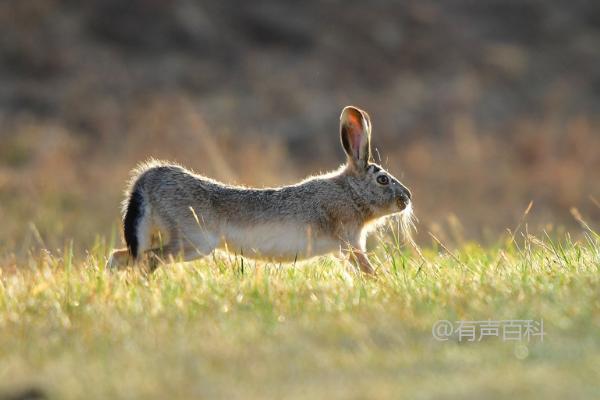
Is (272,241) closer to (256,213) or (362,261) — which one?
(256,213)

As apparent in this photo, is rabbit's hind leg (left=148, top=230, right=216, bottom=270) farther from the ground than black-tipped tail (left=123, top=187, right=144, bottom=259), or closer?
closer

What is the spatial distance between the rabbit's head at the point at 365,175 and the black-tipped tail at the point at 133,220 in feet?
5.60

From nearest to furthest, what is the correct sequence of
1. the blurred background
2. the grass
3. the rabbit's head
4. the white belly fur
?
the grass
the white belly fur
the rabbit's head
the blurred background

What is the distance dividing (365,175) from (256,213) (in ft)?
3.53

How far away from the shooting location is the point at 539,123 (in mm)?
25078

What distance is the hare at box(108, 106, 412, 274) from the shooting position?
723cm

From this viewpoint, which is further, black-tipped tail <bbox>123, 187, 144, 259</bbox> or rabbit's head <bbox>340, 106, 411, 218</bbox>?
rabbit's head <bbox>340, 106, 411, 218</bbox>

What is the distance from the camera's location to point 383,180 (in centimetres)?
805

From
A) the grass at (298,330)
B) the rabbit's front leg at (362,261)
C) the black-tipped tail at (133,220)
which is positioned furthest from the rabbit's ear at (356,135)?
the black-tipped tail at (133,220)

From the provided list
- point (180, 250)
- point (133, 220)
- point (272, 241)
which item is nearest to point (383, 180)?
point (272, 241)

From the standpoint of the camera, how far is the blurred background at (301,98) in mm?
18422

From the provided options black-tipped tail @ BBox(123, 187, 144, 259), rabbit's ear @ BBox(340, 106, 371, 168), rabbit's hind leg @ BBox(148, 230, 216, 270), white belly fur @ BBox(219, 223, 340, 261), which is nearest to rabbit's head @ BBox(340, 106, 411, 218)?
rabbit's ear @ BBox(340, 106, 371, 168)

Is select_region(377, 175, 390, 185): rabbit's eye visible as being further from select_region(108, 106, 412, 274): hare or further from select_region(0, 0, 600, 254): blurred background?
select_region(0, 0, 600, 254): blurred background

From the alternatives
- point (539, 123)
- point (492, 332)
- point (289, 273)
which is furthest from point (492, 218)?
point (492, 332)
